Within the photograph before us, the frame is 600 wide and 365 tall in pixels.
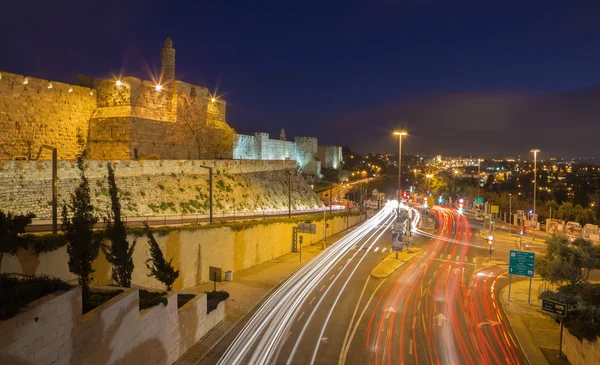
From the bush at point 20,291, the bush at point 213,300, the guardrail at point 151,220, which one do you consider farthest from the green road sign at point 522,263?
the bush at point 20,291

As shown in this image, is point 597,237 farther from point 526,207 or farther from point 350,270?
point 526,207

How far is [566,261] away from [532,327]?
553 centimetres

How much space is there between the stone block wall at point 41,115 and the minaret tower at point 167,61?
7298 mm

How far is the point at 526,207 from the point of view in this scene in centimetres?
6194

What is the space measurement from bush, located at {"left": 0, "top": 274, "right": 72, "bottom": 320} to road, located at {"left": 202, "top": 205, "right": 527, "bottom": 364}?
6199 millimetres

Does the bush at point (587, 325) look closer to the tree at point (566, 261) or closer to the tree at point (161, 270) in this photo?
the tree at point (566, 261)

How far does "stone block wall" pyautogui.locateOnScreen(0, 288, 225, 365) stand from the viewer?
6.67 meters

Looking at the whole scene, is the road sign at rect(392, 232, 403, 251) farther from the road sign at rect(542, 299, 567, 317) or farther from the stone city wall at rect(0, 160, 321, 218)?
the stone city wall at rect(0, 160, 321, 218)

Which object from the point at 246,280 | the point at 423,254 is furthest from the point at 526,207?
the point at 246,280

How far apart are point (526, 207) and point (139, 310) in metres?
64.9

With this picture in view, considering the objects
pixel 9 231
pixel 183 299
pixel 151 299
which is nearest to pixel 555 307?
pixel 183 299

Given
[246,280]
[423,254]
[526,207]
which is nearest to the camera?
[246,280]

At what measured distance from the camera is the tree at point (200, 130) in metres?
37.8

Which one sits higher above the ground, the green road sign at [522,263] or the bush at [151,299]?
the bush at [151,299]
